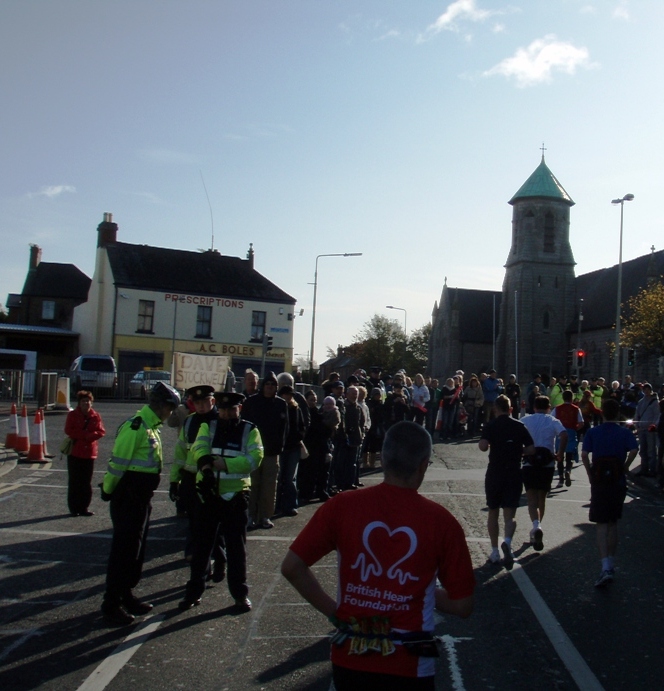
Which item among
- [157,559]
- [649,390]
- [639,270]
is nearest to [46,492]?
[157,559]

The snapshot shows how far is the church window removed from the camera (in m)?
80.2

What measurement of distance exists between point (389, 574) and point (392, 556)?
7 cm

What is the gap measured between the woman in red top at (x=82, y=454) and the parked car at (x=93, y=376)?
86.8ft

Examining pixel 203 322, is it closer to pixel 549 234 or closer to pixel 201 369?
pixel 201 369

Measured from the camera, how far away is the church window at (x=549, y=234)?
80.2 m

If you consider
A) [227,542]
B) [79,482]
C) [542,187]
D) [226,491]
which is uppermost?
[542,187]

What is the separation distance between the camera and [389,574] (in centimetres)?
316

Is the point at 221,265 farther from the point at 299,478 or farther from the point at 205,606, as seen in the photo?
the point at 205,606

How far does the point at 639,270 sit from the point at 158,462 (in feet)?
237

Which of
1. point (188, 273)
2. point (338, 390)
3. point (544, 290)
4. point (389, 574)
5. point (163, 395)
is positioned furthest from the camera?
point (544, 290)

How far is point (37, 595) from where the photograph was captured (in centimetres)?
705

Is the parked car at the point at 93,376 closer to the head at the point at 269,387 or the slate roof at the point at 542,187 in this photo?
the head at the point at 269,387

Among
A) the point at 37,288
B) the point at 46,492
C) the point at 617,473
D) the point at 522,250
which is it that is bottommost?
the point at 46,492

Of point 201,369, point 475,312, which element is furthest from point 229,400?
point 475,312
